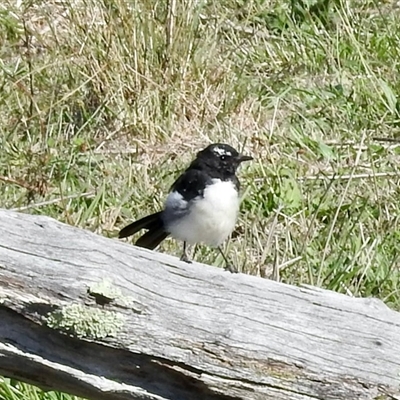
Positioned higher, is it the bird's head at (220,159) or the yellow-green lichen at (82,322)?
the bird's head at (220,159)

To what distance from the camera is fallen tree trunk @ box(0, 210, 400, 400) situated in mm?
2639

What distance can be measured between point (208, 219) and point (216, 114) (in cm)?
184

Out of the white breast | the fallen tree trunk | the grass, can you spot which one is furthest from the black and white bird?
the fallen tree trunk

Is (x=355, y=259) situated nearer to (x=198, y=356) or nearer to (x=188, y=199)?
(x=188, y=199)

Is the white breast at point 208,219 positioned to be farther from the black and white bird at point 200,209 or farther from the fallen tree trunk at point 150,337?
the fallen tree trunk at point 150,337

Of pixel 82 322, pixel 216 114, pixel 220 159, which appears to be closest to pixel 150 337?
pixel 82 322

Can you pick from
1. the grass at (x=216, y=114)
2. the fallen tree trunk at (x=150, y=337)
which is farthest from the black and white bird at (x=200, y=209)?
Result: the fallen tree trunk at (x=150, y=337)

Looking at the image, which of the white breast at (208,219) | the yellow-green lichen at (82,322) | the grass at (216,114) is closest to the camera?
the yellow-green lichen at (82,322)

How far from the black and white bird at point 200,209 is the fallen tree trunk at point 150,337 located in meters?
1.48

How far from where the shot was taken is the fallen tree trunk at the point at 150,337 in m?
2.64

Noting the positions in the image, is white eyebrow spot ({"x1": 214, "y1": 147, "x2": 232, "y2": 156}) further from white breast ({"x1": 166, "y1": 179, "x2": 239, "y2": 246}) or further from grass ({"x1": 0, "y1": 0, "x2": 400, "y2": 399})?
grass ({"x1": 0, "y1": 0, "x2": 400, "y2": 399})

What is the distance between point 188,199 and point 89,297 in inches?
68.8

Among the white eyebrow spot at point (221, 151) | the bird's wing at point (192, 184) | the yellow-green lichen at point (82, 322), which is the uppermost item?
the white eyebrow spot at point (221, 151)

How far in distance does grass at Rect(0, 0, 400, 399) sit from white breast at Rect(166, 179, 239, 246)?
273mm
